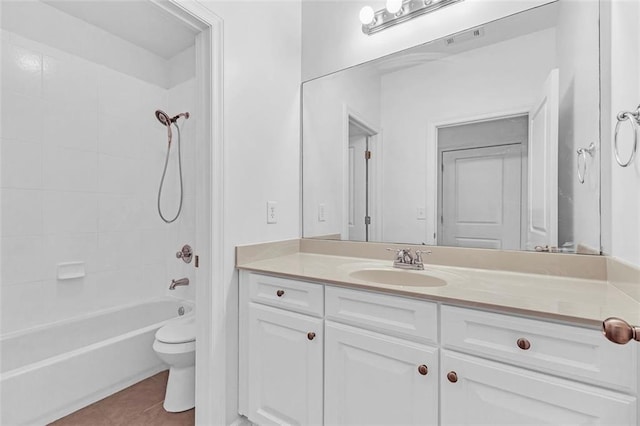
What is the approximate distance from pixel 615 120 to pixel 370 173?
1049 millimetres

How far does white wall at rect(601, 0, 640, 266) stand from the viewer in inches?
34.5

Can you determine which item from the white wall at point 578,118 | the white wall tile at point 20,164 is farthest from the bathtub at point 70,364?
the white wall at point 578,118

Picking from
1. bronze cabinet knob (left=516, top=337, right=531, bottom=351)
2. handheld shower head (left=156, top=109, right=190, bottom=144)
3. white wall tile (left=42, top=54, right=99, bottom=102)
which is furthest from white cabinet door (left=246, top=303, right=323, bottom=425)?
white wall tile (left=42, top=54, right=99, bottom=102)

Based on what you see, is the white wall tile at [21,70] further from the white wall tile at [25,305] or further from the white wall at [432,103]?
the white wall at [432,103]

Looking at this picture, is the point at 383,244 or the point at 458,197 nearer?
the point at 458,197

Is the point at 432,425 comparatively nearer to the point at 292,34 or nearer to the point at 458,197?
the point at 458,197

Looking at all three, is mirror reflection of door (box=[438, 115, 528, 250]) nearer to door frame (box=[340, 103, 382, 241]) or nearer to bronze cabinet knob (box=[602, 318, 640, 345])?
door frame (box=[340, 103, 382, 241])

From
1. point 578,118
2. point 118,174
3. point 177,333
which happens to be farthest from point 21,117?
point 578,118

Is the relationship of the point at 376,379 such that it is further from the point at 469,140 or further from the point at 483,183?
the point at 469,140

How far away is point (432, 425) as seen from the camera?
972 millimetres

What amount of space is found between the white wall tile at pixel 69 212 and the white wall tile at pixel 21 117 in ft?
1.21

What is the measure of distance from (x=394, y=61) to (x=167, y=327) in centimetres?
207

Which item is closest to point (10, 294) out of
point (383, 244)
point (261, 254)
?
point (261, 254)

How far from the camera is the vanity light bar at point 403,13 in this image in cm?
152
